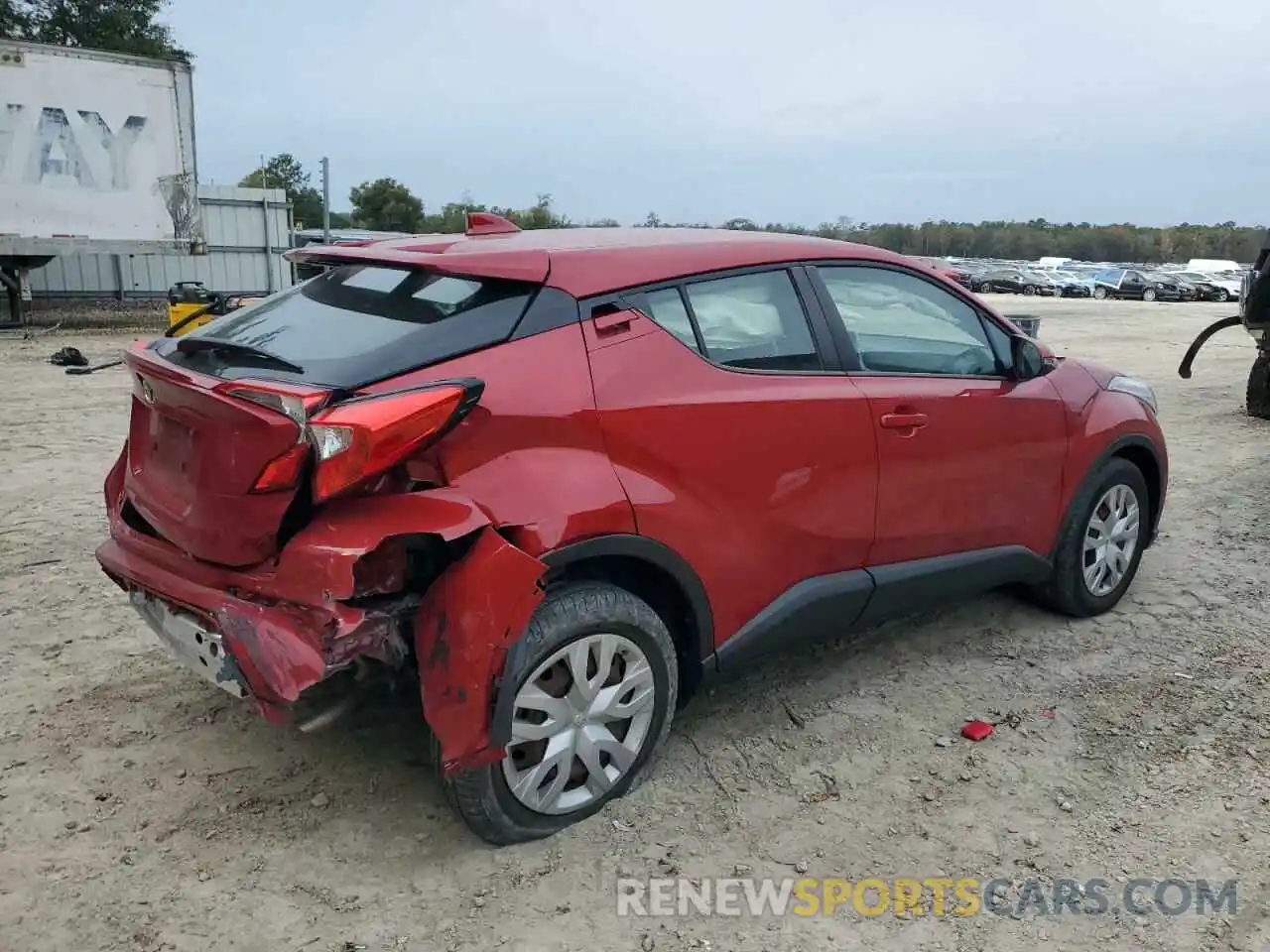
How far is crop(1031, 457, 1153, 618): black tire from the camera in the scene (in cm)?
432

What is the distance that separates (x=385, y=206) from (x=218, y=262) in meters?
30.1

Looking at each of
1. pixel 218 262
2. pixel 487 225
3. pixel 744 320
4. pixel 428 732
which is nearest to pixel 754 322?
pixel 744 320

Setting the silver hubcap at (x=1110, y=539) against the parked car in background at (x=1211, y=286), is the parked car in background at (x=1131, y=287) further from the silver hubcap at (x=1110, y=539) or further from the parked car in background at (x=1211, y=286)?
the silver hubcap at (x=1110, y=539)

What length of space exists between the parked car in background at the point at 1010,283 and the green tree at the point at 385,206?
26.7 m

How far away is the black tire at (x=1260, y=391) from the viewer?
9531mm

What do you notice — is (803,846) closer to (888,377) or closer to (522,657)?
(522,657)

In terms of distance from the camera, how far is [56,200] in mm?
15242

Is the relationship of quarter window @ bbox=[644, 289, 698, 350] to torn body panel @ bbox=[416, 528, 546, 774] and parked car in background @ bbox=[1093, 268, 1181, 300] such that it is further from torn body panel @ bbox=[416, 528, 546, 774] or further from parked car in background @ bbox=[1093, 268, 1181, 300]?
parked car in background @ bbox=[1093, 268, 1181, 300]

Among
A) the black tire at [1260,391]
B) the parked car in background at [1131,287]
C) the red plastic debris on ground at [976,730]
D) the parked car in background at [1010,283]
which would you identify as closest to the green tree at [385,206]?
the parked car in background at [1010,283]

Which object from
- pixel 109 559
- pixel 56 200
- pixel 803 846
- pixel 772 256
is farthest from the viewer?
pixel 56 200

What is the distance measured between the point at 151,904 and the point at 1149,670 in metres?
3.61

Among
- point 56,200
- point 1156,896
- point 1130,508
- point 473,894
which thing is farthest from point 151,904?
point 56,200

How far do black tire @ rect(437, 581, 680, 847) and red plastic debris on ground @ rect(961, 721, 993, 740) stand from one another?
47.2 inches

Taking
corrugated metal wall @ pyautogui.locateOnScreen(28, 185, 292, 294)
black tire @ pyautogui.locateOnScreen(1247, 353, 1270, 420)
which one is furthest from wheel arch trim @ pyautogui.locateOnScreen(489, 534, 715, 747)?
corrugated metal wall @ pyautogui.locateOnScreen(28, 185, 292, 294)
